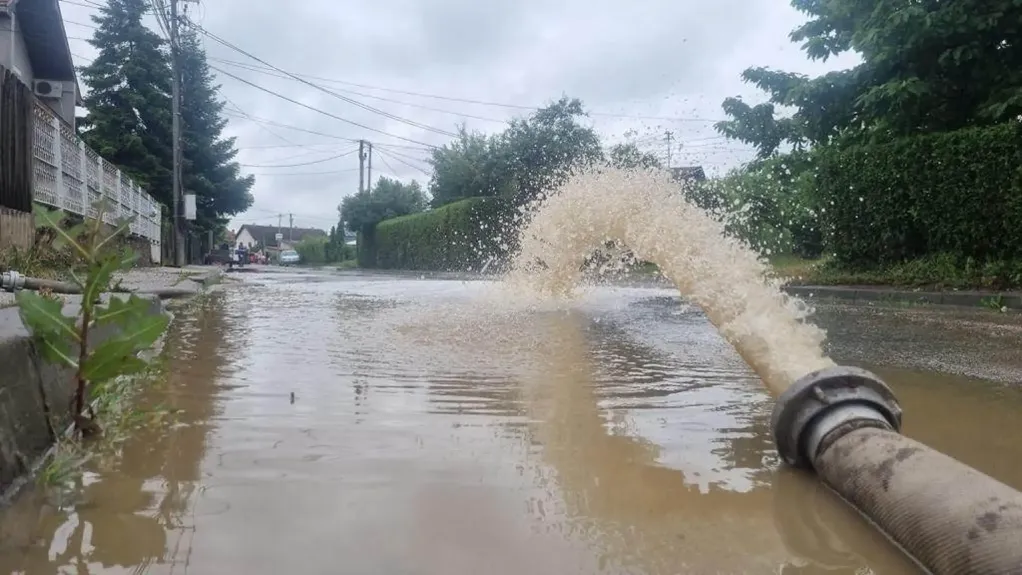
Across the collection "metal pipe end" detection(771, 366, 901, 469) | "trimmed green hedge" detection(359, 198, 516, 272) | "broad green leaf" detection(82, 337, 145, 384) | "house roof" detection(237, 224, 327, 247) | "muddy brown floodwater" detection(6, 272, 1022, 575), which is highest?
"house roof" detection(237, 224, 327, 247)

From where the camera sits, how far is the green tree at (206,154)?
116ft

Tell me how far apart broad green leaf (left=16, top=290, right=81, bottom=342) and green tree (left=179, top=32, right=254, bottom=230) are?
1339 inches

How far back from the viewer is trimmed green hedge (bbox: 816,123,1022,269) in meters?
11.3

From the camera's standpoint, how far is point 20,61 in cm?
2212

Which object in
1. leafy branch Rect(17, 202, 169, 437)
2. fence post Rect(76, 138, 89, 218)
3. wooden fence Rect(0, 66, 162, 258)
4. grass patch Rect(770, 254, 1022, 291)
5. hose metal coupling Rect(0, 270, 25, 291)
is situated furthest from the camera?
fence post Rect(76, 138, 89, 218)

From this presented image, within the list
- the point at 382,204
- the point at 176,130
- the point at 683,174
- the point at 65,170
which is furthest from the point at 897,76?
the point at 382,204

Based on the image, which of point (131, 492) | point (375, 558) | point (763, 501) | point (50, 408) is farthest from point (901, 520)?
point (50, 408)

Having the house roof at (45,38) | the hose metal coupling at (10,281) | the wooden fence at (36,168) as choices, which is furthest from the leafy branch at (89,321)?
the house roof at (45,38)

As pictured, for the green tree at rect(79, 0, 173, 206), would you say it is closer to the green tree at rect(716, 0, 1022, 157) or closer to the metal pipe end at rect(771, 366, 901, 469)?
the green tree at rect(716, 0, 1022, 157)

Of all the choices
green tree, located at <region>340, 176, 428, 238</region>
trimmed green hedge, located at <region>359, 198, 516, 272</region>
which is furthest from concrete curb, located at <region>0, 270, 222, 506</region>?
green tree, located at <region>340, 176, 428, 238</region>

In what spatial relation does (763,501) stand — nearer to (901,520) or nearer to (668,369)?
(901,520)

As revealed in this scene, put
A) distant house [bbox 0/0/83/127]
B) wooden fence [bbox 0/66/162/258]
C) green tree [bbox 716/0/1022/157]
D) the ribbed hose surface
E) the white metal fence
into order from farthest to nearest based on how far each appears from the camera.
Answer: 1. distant house [bbox 0/0/83/127]
2. green tree [bbox 716/0/1022/157]
3. the white metal fence
4. wooden fence [bbox 0/66/162/258]
5. the ribbed hose surface

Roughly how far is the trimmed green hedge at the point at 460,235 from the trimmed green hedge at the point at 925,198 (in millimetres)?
14408

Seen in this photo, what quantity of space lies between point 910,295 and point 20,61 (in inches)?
871
